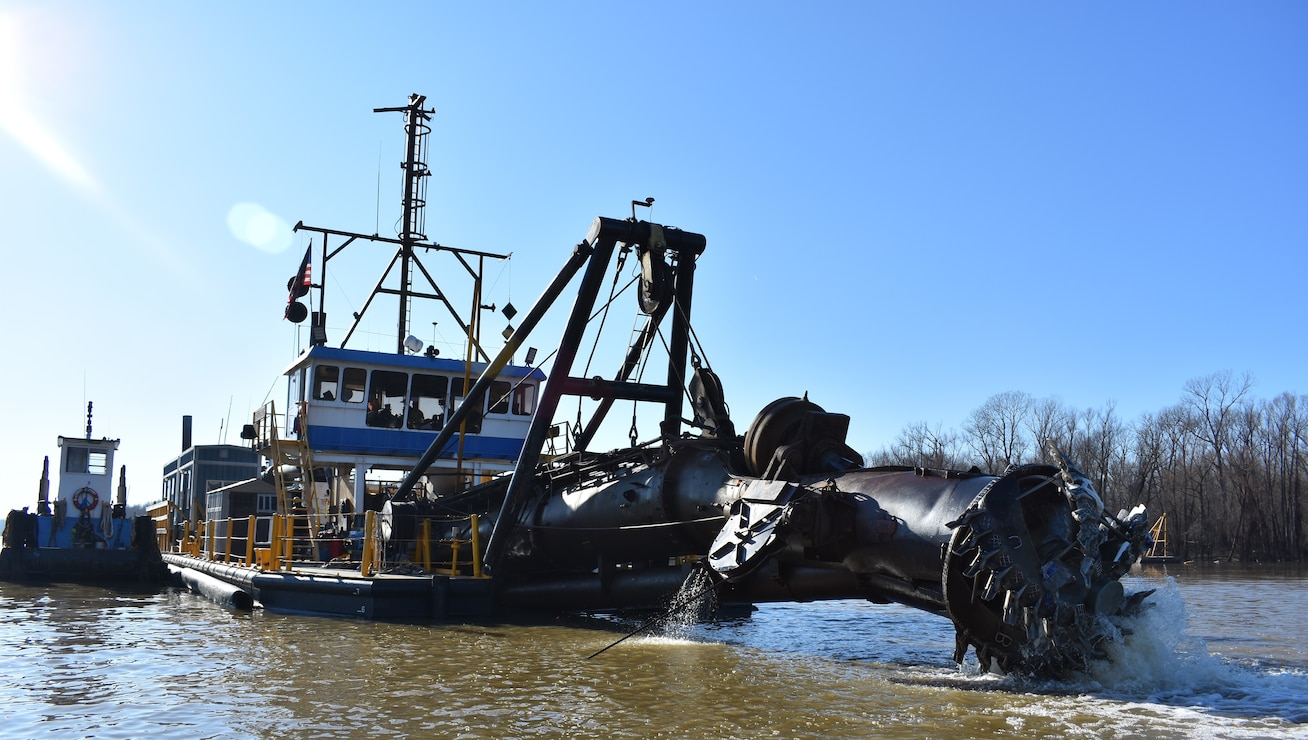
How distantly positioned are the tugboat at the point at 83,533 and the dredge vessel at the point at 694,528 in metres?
5.07

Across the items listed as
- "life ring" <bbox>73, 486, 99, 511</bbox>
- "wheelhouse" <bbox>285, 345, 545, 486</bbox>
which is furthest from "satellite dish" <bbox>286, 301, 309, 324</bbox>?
"life ring" <bbox>73, 486, 99, 511</bbox>

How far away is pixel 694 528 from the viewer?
38.2ft

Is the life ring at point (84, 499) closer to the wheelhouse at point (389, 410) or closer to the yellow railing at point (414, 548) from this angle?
the wheelhouse at point (389, 410)

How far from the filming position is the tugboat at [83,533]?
75.4 feet

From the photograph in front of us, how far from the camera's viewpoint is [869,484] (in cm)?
944

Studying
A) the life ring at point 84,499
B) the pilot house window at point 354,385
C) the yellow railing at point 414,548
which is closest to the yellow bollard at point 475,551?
the yellow railing at point 414,548

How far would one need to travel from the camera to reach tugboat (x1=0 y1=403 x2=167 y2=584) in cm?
2298

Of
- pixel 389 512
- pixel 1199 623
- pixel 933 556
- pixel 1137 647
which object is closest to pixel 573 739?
pixel 933 556

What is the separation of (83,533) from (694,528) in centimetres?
1860

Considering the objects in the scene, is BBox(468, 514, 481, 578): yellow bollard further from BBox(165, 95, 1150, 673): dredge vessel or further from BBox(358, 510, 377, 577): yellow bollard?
BBox(358, 510, 377, 577): yellow bollard

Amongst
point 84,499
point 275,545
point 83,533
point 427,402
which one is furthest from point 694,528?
point 84,499

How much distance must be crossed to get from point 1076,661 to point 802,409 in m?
3.68

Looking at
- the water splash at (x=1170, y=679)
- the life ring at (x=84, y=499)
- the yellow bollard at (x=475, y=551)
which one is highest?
the life ring at (x=84, y=499)

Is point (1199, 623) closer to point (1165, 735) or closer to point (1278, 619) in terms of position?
point (1278, 619)
